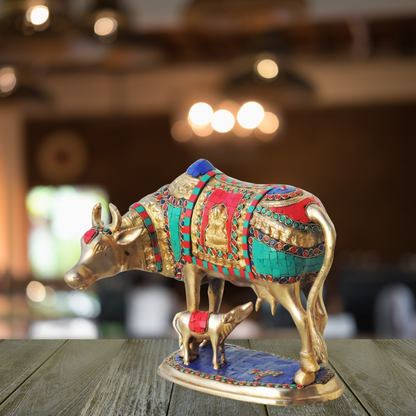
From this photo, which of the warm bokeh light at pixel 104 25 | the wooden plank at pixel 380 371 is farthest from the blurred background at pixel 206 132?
the wooden plank at pixel 380 371

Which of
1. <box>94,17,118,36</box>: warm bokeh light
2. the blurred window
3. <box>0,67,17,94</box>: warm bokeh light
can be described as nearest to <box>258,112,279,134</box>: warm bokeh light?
the blurred window

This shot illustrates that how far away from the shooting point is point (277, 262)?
90cm

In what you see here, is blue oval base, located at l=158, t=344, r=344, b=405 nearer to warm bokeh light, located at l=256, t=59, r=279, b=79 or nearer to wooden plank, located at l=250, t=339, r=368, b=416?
wooden plank, located at l=250, t=339, r=368, b=416

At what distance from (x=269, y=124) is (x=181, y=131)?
2.79 feet

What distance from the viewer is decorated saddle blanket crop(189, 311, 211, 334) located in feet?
3.23

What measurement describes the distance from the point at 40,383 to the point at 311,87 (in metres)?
4.34

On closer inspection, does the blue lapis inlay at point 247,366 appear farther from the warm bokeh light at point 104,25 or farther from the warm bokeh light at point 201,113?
the warm bokeh light at point 201,113

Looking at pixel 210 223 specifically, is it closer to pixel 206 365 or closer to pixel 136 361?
pixel 206 365

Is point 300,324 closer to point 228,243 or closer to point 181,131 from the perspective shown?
point 228,243

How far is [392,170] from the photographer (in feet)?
17.2

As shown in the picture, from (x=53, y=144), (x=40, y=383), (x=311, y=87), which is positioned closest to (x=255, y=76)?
(x=311, y=87)

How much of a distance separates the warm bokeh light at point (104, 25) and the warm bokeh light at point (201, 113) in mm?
2324

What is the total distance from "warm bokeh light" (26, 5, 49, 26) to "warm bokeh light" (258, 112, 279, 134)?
121 inches

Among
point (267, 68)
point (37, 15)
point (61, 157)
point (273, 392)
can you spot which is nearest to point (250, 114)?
point (267, 68)
